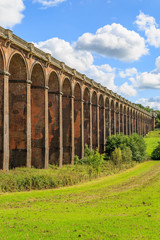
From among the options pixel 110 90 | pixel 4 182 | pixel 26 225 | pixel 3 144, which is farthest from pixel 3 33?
pixel 110 90

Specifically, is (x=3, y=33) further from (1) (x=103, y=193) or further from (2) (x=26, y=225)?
(2) (x=26, y=225)

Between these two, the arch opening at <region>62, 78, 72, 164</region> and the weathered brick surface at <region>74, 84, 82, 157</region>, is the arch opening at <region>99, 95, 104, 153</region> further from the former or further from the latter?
the arch opening at <region>62, 78, 72, 164</region>

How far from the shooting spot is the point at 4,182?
61.0 ft

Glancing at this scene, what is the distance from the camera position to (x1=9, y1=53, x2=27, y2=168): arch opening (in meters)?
27.0

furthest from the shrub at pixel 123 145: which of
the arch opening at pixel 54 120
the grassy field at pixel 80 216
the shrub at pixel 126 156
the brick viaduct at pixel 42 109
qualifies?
the grassy field at pixel 80 216

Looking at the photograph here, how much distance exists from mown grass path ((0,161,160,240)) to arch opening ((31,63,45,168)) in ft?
41.9

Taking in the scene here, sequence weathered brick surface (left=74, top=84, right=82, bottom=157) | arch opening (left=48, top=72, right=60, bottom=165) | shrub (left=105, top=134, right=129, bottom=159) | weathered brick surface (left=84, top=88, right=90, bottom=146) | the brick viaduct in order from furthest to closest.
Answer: weathered brick surface (left=84, top=88, right=90, bottom=146) → shrub (left=105, top=134, right=129, bottom=159) → weathered brick surface (left=74, top=84, right=82, bottom=157) → arch opening (left=48, top=72, right=60, bottom=165) → the brick viaduct

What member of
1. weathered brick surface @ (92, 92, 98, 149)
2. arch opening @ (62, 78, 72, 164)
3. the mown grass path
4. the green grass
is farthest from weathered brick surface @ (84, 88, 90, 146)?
the mown grass path

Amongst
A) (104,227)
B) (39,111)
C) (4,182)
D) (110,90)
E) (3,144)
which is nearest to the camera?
(104,227)

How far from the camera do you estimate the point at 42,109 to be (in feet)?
101

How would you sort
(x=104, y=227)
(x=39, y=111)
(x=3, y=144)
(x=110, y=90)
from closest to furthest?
1. (x=104, y=227)
2. (x=3, y=144)
3. (x=39, y=111)
4. (x=110, y=90)

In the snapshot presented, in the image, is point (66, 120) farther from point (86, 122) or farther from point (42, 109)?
point (42, 109)

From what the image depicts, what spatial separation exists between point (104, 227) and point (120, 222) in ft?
3.36

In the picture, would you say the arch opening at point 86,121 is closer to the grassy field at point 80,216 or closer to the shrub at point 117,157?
the shrub at point 117,157
